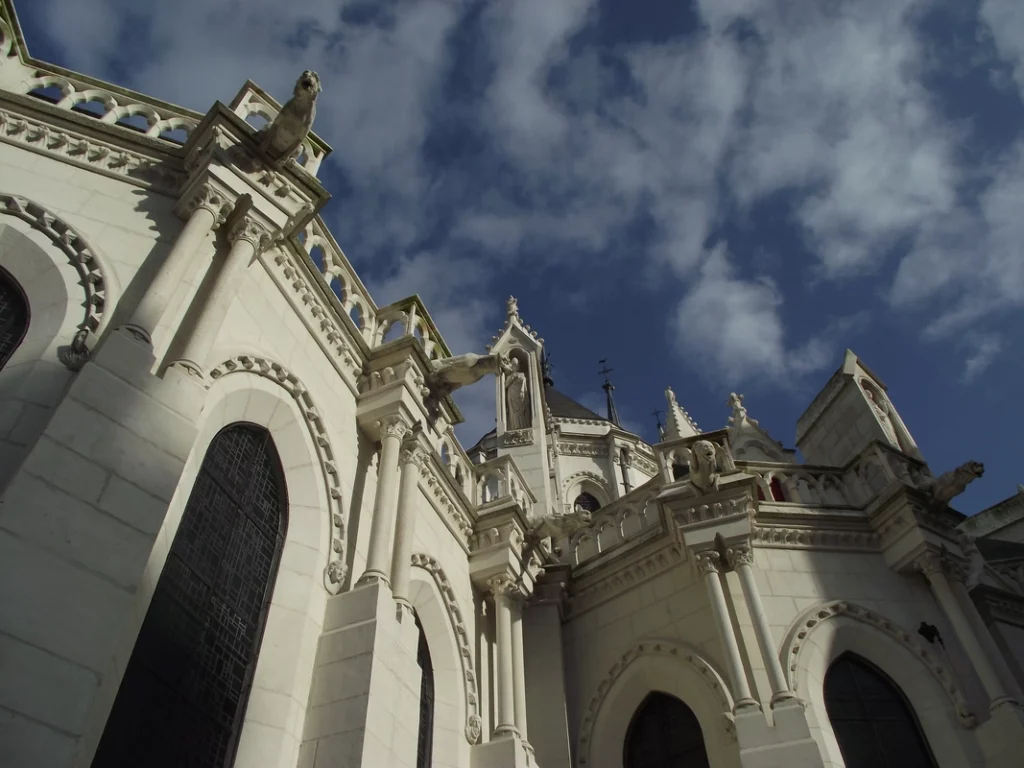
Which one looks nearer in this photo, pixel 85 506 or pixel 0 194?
pixel 85 506

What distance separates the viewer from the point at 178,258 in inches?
265

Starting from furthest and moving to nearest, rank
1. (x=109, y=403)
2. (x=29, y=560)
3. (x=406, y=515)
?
(x=406, y=515) → (x=109, y=403) → (x=29, y=560)

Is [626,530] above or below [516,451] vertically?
below

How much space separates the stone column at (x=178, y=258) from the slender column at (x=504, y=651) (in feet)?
17.8

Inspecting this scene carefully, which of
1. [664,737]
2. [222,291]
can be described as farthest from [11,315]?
[664,737]

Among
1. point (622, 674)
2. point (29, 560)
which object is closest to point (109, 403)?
point (29, 560)

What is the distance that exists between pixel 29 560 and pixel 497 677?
247 inches

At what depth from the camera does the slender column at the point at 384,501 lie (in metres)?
7.45

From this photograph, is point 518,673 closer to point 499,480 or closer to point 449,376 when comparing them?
point 499,480

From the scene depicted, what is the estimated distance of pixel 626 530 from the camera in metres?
12.2

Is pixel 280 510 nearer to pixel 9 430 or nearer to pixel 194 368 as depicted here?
pixel 194 368

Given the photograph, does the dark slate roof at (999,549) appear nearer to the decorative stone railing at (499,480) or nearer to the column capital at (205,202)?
the decorative stone railing at (499,480)

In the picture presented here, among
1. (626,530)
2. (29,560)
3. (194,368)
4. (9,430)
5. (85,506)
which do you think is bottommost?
(29,560)

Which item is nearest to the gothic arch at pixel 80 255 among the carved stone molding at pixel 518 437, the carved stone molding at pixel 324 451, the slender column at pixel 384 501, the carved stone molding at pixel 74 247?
the carved stone molding at pixel 74 247
